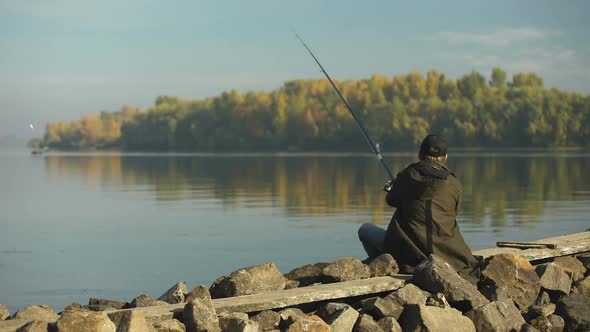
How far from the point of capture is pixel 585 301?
8.47 m

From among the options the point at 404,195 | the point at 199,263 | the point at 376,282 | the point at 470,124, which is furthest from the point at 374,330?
the point at 470,124

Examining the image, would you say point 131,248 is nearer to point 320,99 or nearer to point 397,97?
point 397,97

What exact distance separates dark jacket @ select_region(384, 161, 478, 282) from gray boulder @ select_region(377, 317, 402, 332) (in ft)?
3.52

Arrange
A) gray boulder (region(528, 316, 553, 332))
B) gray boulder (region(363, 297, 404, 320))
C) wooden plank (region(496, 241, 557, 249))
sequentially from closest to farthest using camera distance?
gray boulder (region(363, 297, 404, 320)), gray boulder (region(528, 316, 553, 332)), wooden plank (region(496, 241, 557, 249))

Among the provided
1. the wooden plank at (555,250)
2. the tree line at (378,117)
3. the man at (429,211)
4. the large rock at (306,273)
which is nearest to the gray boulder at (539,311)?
the man at (429,211)

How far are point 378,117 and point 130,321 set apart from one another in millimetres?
113386

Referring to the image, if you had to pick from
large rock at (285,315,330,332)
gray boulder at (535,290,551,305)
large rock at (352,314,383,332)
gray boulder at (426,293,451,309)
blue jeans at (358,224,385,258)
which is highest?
blue jeans at (358,224,385,258)

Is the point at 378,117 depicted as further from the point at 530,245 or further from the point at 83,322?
the point at 83,322

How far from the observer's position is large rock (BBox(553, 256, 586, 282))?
9500mm

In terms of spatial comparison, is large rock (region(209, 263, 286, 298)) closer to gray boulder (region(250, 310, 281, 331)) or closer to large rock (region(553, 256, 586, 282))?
gray boulder (region(250, 310, 281, 331))

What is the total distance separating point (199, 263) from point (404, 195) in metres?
5.94

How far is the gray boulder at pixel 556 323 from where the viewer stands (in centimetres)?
798

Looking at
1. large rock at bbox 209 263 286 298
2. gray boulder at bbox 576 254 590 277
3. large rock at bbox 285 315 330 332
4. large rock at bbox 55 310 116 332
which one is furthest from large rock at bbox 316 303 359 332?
gray boulder at bbox 576 254 590 277

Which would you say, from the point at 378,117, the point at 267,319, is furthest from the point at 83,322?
the point at 378,117
